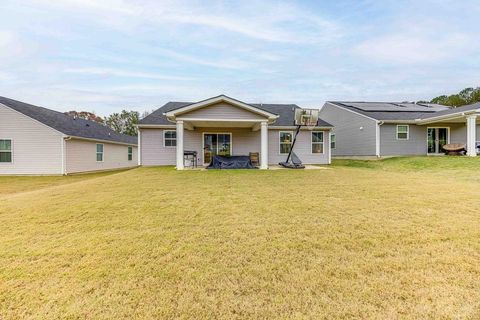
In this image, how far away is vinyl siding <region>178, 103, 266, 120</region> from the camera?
13.5 m

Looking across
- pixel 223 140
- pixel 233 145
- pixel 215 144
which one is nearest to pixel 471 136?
pixel 233 145

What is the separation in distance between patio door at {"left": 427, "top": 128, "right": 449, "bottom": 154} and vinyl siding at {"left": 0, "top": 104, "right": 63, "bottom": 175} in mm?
24480

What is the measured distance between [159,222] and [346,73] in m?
A: 26.5

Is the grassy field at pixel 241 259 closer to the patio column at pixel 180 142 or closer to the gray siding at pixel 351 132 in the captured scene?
the patio column at pixel 180 142

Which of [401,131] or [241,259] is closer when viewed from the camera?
[241,259]

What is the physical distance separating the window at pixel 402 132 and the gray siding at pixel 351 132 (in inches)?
75.2

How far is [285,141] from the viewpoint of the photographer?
17.8 m

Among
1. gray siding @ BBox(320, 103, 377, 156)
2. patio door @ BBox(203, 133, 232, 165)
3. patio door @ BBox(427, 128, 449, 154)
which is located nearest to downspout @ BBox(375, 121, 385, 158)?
gray siding @ BBox(320, 103, 377, 156)

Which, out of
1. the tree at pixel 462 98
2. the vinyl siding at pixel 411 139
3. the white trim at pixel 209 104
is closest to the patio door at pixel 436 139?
the vinyl siding at pixel 411 139

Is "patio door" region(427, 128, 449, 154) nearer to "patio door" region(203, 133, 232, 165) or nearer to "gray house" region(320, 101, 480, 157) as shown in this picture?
"gray house" region(320, 101, 480, 157)

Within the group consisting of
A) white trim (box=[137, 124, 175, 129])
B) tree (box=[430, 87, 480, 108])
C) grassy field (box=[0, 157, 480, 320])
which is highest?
tree (box=[430, 87, 480, 108])

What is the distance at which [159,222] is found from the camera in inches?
177

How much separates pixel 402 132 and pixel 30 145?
23.8 metres

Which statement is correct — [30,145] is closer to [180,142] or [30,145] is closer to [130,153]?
[180,142]
